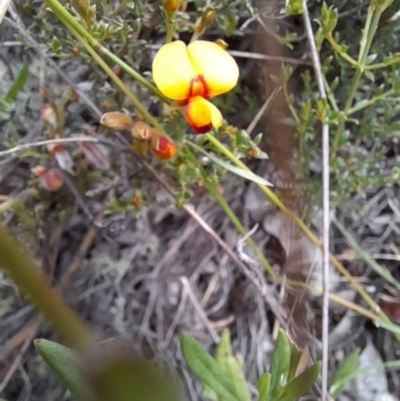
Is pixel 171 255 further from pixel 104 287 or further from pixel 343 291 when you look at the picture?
pixel 343 291

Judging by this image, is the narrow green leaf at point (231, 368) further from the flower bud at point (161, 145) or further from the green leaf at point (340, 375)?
the flower bud at point (161, 145)

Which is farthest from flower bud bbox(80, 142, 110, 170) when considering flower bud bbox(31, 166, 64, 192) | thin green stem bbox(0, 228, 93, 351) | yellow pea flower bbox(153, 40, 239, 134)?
thin green stem bbox(0, 228, 93, 351)

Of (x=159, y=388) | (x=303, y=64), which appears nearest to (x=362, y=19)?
(x=303, y=64)

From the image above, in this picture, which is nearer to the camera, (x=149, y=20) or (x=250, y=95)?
A: (x=149, y=20)

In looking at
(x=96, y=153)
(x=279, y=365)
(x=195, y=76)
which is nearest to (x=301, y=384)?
(x=279, y=365)

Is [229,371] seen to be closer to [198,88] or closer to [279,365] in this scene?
[279,365]

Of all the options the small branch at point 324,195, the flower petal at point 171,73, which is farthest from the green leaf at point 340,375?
the flower petal at point 171,73

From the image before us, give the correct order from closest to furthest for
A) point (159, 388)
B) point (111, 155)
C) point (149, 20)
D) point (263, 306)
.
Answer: point (159, 388) < point (149, 20) < point (111, 155) < point (263, 306)
